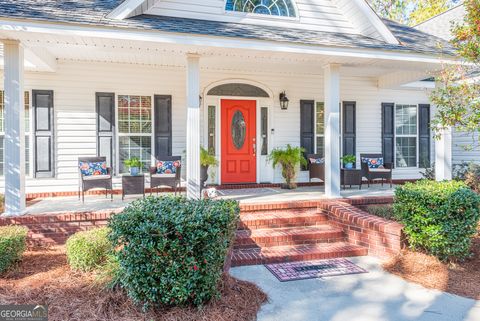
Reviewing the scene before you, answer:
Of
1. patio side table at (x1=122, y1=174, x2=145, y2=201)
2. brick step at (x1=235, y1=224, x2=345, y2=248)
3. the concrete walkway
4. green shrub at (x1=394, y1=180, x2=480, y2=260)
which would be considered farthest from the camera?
patio side table at (x1=122, y1=174, x2=145, y2=201)

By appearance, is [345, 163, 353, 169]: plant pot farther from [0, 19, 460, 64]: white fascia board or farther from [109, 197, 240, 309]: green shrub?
[109, 197, 240, 309]: green shrub

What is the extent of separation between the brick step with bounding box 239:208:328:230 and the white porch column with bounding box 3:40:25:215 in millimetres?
3339

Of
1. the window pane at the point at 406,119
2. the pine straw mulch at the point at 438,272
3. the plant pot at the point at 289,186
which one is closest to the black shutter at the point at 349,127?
the window pane at the point at 406,119

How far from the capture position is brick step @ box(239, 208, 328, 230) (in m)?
5.11

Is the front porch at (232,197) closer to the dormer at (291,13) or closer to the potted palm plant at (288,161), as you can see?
the potted palm plant at (288,161)

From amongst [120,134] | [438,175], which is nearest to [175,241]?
[120,134]

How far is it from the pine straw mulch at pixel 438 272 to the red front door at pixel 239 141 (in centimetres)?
443

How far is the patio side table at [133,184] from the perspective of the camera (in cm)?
632

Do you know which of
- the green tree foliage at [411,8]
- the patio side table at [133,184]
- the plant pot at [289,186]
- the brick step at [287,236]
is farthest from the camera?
the green tree foliage at [411,8]

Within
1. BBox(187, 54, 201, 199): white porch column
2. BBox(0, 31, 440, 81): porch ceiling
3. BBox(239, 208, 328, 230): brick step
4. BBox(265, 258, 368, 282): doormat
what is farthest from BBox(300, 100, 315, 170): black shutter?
BBox(265, 258, 368, 282): doormat

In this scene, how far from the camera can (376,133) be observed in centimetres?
910

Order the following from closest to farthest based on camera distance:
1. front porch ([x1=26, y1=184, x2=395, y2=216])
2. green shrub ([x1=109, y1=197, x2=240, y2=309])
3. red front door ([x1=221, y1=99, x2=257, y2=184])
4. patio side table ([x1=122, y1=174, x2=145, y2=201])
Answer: green shrub ([x1=109, y1=197, x2=240, y2=309]) → front porch ([x1=26, y1=184, x2=395, y2=216]) → patio side table ([x1=122, y1=174, x2=145, y2=201]) → red front door ([x1=221, y1=99, x2=257, y2=184])

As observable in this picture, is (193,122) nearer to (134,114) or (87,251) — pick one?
(134,114)

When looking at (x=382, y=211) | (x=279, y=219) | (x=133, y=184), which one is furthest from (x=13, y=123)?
(x=382, y=211)
